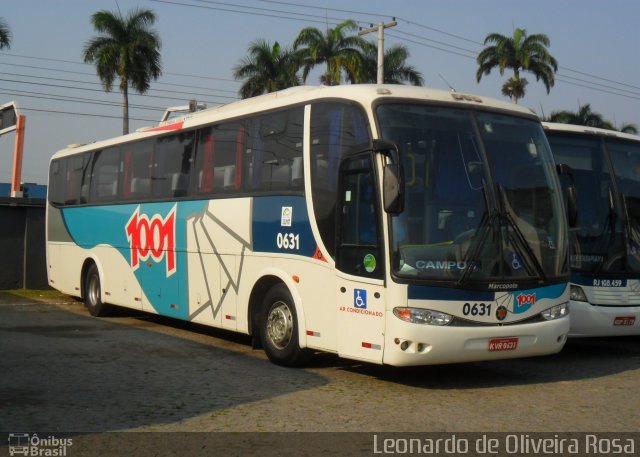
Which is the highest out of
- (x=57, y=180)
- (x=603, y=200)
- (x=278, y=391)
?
(x=57, y=180)

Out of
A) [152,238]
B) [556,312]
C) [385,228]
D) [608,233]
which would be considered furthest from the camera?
[152,238]

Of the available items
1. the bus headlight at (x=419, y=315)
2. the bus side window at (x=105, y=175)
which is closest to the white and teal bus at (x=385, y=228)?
the bus headlight at (x=419, y=315)

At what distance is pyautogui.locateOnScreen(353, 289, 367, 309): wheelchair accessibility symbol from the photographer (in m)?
9.42

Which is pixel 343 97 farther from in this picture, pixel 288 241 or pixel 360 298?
pixel 360 298

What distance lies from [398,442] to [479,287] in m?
2.64

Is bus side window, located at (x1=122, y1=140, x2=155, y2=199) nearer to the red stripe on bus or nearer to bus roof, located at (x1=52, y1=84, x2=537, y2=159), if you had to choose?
the red stripe on bus

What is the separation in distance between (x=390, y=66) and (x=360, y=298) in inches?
1432

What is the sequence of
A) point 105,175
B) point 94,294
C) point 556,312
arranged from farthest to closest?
point 94,294 → point 105,175 → point 556,312

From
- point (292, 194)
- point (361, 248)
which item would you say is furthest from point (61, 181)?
point (361, 248)

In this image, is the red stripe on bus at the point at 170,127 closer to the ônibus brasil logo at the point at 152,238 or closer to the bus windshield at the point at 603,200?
the ônibus brasil logo at the point at 152,238

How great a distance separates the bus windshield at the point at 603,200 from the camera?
12.1 m

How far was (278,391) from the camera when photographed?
909 centimetres

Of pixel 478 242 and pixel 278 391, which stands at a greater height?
pixel 478 242

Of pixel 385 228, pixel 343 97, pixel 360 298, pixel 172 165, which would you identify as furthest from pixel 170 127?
pixel 385 228
